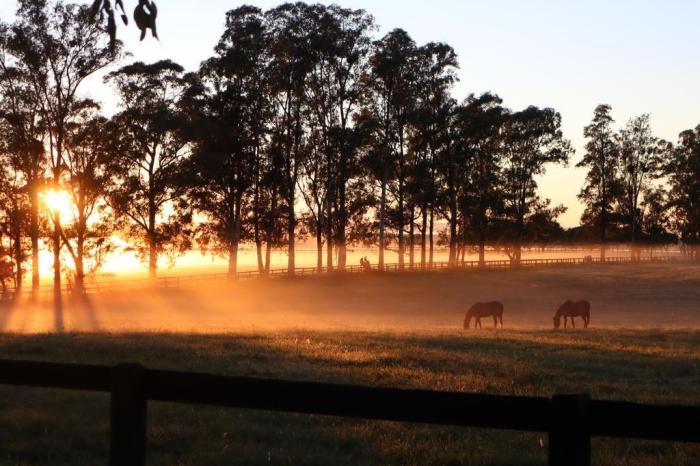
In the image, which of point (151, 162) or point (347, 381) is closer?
point (347, 381)

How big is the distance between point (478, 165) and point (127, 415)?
75.3 metres

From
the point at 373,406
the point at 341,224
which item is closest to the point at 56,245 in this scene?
the point at 341,224

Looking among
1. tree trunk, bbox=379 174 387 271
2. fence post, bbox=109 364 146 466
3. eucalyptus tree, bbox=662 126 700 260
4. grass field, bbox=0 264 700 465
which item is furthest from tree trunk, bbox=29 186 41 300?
eucalyptus tree, bbox=662 126 700 260

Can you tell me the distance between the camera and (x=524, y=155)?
83000 mm

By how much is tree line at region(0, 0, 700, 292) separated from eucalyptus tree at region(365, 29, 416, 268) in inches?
5.7

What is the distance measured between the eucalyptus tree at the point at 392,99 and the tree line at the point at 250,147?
0.14 m

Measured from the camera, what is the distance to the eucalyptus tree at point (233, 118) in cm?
6053

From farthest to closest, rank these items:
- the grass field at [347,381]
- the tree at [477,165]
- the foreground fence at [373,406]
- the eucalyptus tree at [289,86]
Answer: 1. the tree at [477,165]
2. the eucalyptus tree at [289,86]
3. the grass field at [347,381]
4. the foreground fence at [373,406]

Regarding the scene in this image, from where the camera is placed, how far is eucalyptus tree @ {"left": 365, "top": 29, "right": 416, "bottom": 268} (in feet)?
215

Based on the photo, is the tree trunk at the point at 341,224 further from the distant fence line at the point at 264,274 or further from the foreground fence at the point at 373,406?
the foreground fence at the point at 373,406

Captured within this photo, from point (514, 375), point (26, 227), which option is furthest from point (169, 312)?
point (514, 375)

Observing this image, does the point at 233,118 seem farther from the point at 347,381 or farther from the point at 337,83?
the point at 347,381

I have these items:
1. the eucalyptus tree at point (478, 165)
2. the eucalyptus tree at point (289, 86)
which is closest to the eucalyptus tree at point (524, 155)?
the eucalyptus tree at point (478, 165)

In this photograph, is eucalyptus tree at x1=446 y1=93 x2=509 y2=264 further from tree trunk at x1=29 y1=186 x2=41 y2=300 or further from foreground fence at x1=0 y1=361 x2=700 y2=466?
foreground fence at x1=0 y1=361 x2=700 y2=466
